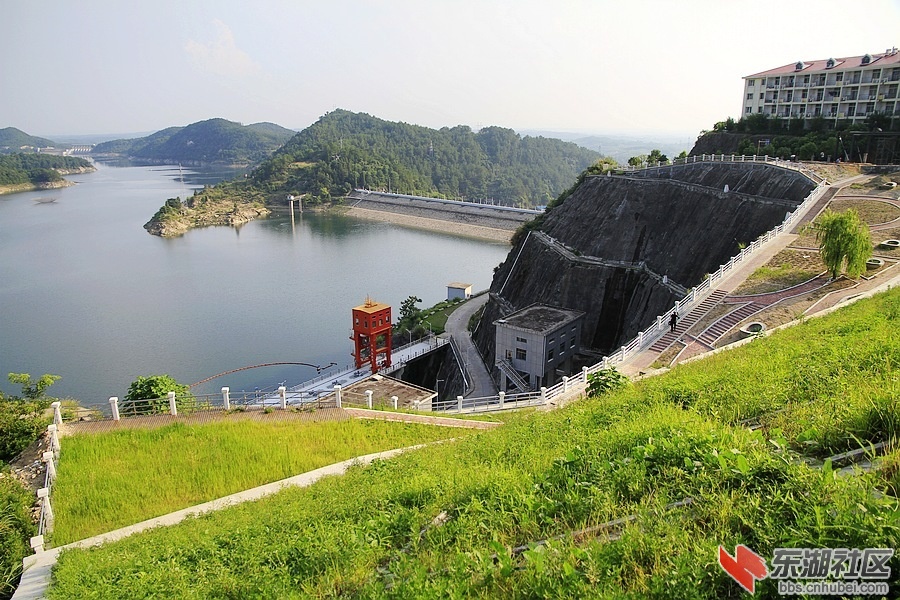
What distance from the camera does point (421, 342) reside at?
37719mm

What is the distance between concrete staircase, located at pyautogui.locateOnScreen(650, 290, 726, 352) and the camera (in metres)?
18.9

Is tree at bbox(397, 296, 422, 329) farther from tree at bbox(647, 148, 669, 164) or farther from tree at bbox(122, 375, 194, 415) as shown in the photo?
tree at bbox(122, 375, 194, 415)

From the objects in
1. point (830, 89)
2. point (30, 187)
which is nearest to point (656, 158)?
point (830, 89)

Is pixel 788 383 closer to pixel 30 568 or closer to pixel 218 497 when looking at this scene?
pixel 218 497

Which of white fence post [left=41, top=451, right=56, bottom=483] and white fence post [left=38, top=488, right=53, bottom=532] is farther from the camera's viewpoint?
white fence post [left=41, top=451, right=56, bottom=483]

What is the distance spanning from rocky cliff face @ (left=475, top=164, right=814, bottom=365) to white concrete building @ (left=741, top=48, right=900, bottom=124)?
18.1 meters

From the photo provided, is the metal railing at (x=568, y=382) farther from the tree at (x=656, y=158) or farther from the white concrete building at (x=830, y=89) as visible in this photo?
the white concrete building at (x=830, y=89)

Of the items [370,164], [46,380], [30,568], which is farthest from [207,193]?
[30,568]

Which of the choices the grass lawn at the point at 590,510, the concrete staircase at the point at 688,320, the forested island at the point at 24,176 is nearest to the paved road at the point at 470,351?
the concrete staircase at the point at 688,320

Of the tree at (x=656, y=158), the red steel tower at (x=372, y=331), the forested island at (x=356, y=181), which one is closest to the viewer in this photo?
the red steel tower at (x=372, y=331)

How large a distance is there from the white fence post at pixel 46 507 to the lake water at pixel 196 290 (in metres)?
24.8

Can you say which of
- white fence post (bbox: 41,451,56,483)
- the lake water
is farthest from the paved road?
white fence post (bbox: 41,451,56,483)

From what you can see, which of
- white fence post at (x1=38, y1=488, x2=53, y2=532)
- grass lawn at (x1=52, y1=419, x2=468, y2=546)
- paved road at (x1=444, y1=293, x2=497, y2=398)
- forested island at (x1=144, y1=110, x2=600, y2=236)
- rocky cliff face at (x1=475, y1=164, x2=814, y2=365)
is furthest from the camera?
forested island at (x1=144, y1=110, x2=600, y2=236)

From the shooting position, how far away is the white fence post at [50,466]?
11.1 metres
